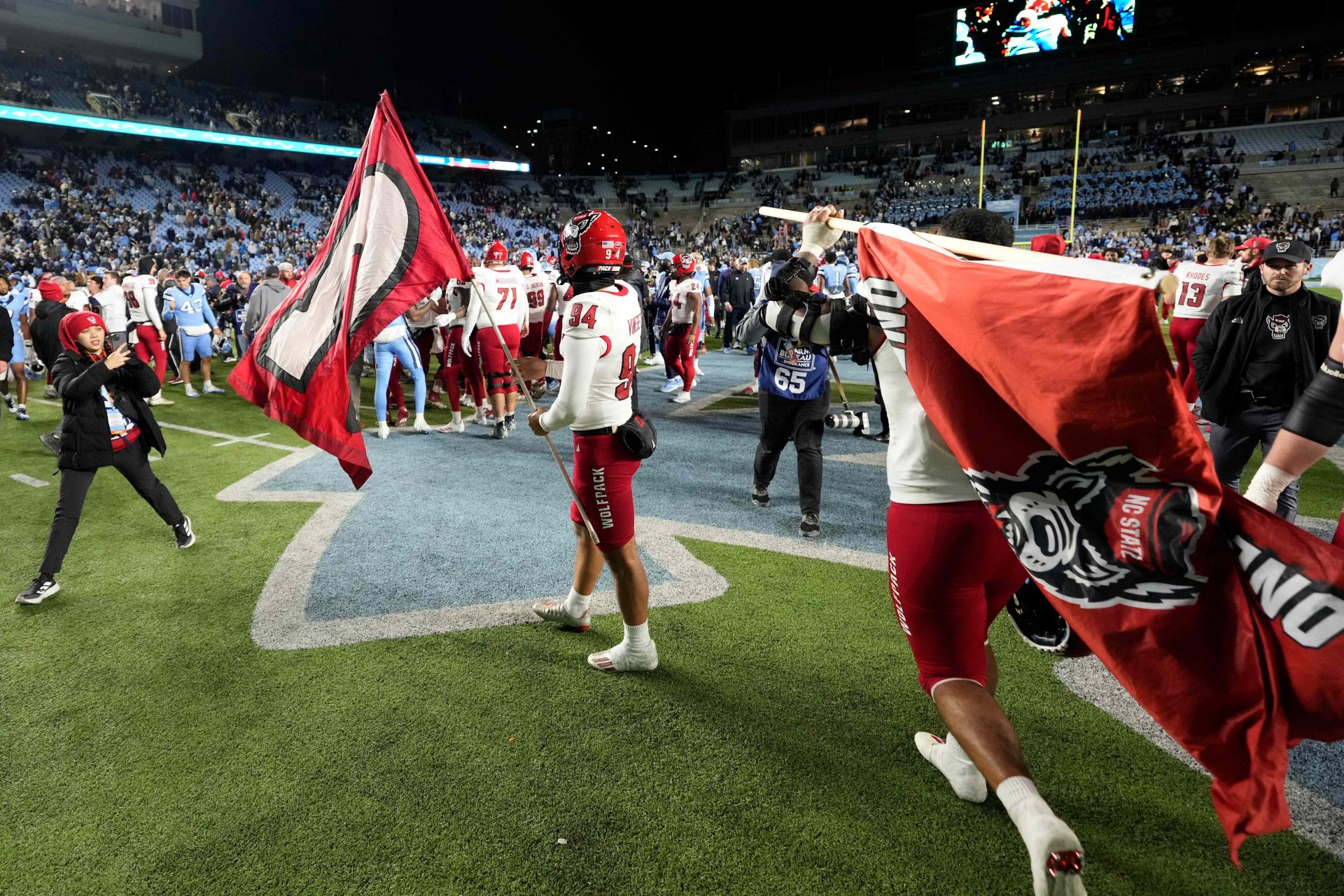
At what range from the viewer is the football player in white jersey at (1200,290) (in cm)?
761

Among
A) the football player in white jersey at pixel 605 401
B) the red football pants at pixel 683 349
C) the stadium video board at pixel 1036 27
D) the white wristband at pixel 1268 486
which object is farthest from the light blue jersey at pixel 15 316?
the stadium video board at pixel 1036 27

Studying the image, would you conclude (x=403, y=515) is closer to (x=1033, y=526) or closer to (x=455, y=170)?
(x=1033, y=526)

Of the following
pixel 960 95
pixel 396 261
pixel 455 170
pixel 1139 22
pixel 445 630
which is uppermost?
pixel 1139 22

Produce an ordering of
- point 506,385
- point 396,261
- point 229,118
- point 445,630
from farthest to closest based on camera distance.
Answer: point 229,118 → point 506,385 → point 445,630 → point 396,261

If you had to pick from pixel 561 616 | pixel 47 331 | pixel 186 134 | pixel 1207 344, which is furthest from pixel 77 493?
pixel 186 134

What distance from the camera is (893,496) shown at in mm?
2564

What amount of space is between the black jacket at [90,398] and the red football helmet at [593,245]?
3.10 meters

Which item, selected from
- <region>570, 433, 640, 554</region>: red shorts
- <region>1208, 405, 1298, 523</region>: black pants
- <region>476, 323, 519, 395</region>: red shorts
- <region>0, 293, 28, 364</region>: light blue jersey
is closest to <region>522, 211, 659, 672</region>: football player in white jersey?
<region>570, 433, 640, 554</region>: red shorts

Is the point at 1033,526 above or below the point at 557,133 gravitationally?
below

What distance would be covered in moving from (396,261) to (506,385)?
5607 mm

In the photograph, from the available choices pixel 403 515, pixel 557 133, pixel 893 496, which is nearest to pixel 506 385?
pixel 403 515

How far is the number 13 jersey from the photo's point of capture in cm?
339

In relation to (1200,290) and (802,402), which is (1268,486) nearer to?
(802,402)

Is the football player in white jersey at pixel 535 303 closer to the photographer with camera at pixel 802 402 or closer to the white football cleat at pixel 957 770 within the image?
the photographer with camera at pixel 802 402
